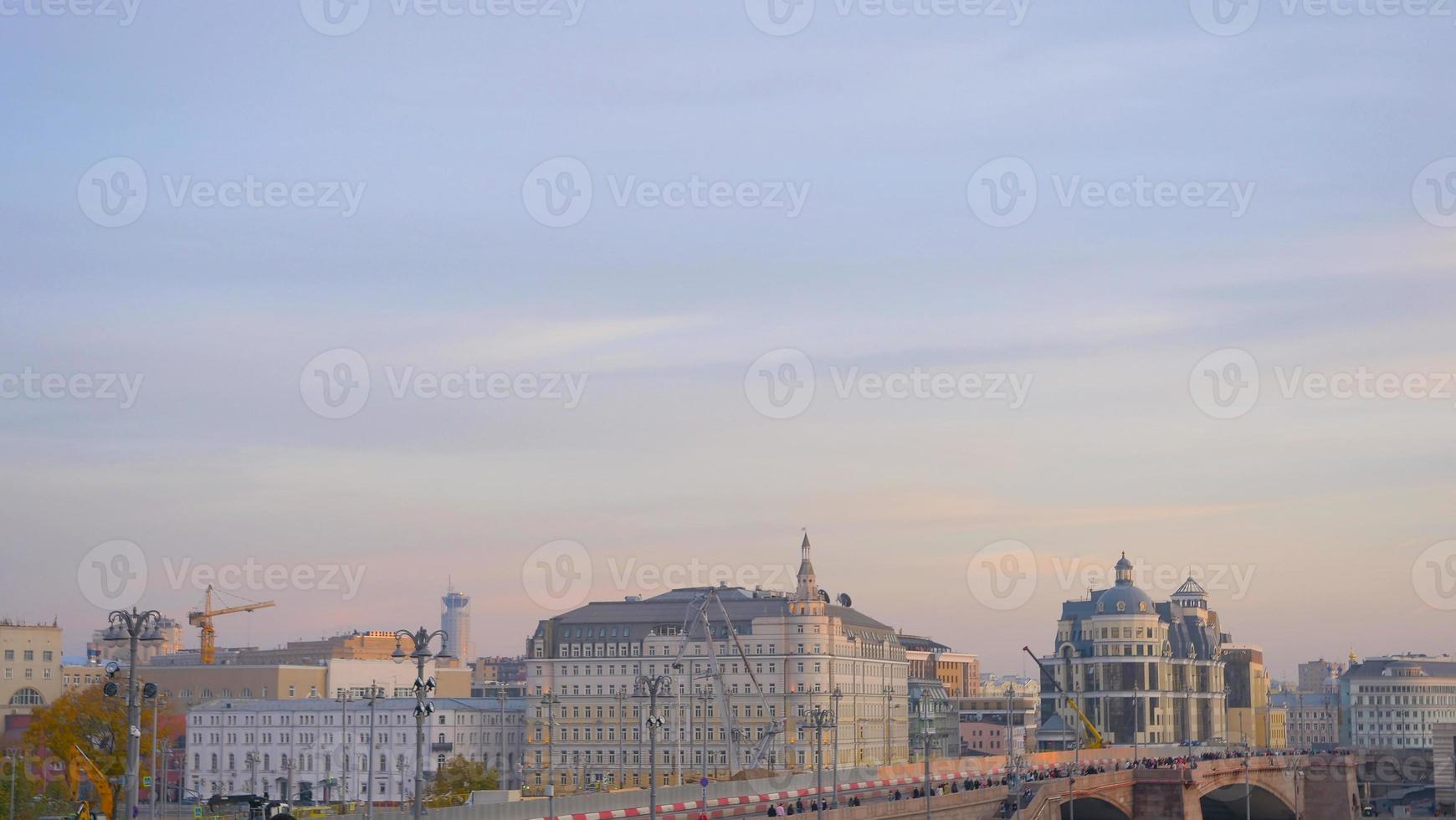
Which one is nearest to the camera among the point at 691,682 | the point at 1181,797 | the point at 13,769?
the point at 13,769

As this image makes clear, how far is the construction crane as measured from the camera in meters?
185

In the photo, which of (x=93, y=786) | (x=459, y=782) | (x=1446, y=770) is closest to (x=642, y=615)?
(x=459, y=782)

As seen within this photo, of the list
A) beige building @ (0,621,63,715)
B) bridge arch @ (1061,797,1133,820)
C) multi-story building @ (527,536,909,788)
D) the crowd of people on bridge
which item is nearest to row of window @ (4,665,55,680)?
beige building @ (0,621,63,715)

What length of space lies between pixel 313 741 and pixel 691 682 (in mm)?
36391

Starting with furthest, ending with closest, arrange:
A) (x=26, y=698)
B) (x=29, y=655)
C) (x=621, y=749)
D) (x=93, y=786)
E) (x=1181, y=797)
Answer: (x=29, y=655), (x=26, y=698), (x=621, y=749), (x=1181, y=797), (x=93, y=786)

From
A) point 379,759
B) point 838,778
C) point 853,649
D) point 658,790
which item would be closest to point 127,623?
point 658,790

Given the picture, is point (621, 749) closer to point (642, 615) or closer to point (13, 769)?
point (642, 615)

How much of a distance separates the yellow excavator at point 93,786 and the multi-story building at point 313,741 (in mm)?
49897

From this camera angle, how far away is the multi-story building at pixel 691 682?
18750cm

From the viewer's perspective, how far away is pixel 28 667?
19662 cm

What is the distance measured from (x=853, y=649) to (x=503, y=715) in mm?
36521

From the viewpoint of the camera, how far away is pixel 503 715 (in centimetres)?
19112

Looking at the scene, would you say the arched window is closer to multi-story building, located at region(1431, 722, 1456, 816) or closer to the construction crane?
the construction crane

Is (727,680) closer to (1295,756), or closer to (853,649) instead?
(853,649)
